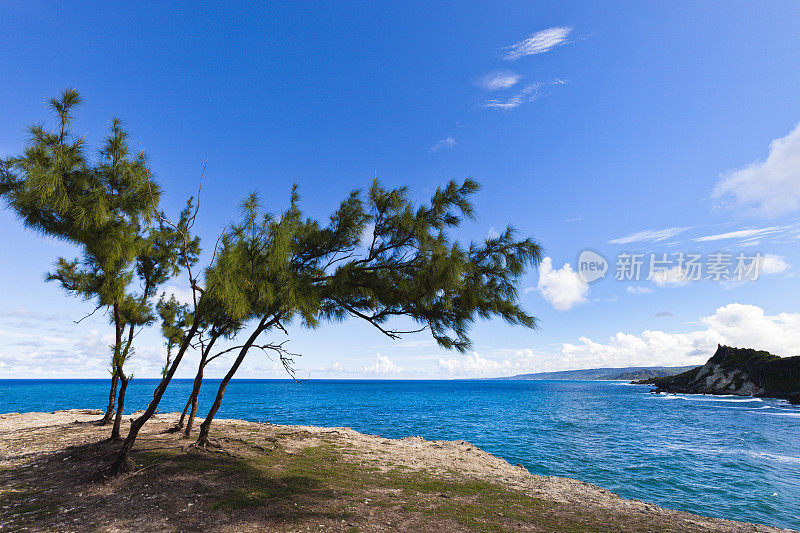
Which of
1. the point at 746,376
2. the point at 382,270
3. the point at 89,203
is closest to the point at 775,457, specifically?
the point at 382,270

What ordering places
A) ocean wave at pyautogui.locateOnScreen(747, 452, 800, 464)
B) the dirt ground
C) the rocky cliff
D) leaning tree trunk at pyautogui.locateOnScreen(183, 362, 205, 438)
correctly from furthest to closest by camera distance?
the rocky cliff < ocean wave at pyautogui.locateOnScreen(747, 452, 800, 464) < leaning tree trunk at pyautogui.locateOnScreen(183, 362, 205, 438) < the dirt ground

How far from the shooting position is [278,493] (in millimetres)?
9180

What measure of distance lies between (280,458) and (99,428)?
31.6 ft

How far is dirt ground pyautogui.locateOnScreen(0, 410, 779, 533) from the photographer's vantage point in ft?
25.0

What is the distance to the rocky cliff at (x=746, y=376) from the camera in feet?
242

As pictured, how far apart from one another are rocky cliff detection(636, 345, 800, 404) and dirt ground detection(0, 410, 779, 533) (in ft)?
268

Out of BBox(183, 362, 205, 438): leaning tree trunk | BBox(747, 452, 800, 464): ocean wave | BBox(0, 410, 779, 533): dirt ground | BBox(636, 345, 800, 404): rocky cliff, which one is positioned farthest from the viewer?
BBox(636, 345, 800, 404): rocky cliff

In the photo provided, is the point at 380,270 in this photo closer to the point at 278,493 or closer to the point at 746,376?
the point at 278,493

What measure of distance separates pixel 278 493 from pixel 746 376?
374ft

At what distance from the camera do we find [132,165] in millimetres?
11188

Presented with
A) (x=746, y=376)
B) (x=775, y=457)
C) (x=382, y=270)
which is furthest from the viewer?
(x=746, y=376)

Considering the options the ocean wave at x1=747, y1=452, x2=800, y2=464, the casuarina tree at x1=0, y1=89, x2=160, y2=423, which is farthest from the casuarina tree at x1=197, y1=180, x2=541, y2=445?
the ocean wave at x1=747, y1=452, x2=800, y2=464

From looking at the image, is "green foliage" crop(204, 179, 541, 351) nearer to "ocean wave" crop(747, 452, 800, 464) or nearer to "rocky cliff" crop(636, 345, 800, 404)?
"ocean wave" crop(747, 452, 800, 464)

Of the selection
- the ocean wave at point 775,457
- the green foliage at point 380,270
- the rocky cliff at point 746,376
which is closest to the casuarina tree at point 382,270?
the green foliage at point 380,270
